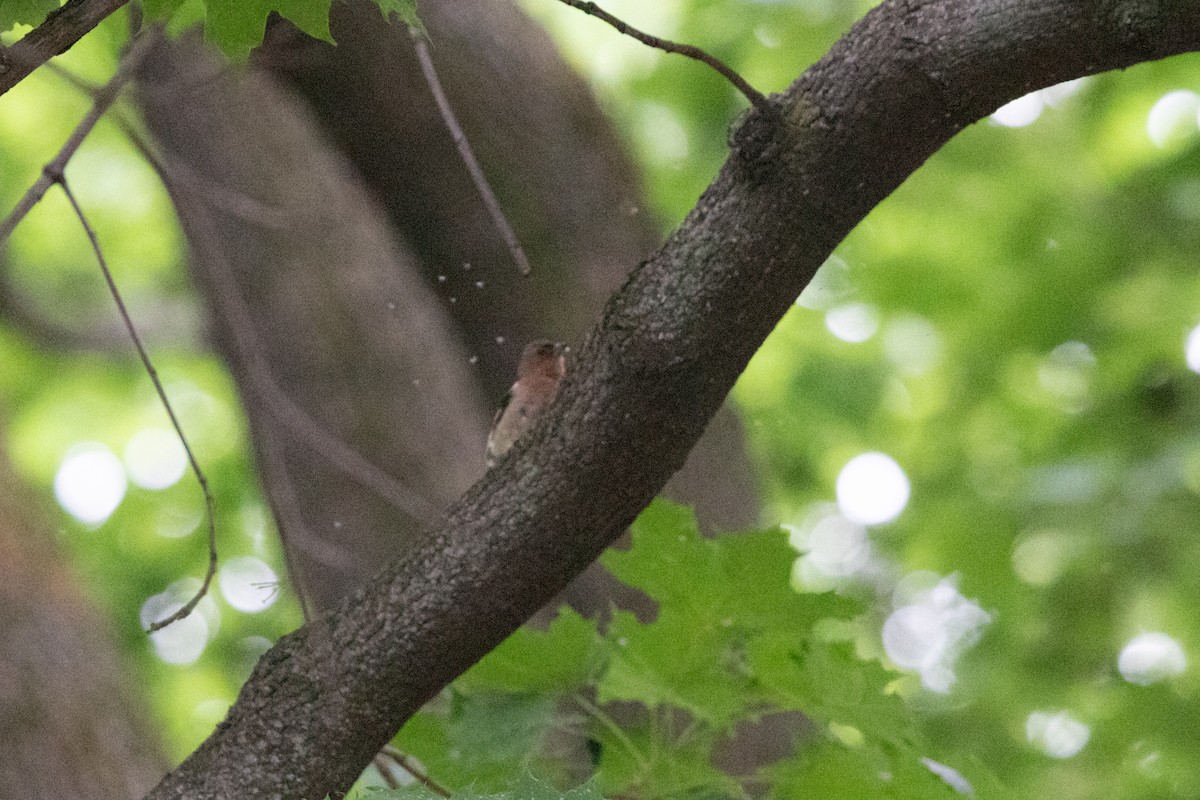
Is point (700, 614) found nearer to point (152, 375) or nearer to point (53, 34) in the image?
point (152, 375)

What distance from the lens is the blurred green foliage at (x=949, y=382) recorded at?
17.8 ft

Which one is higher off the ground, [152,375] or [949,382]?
[949,382]

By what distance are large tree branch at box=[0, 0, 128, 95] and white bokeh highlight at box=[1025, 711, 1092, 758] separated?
19.3ft

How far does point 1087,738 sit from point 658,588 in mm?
4590

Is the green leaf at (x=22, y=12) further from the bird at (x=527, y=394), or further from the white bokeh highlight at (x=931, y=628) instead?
the white bokeh highlight at (x=931, y=628)

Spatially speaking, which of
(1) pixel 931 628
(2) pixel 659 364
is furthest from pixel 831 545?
(2) pixel 659 364

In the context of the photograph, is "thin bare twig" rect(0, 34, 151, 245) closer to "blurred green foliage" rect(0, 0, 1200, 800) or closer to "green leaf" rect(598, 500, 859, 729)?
"green leaf" rect(598, 500, 859, 729)

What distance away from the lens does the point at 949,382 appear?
22.7ft

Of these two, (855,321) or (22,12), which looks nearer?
(22,12)

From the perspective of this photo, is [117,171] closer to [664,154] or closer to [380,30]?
[664,154]

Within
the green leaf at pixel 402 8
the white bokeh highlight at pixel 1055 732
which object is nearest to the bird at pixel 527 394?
the green leaf at pixel 402 8

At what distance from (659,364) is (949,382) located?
5.33 metres

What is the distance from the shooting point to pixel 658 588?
239 cm

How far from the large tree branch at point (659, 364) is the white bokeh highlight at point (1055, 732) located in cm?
507
